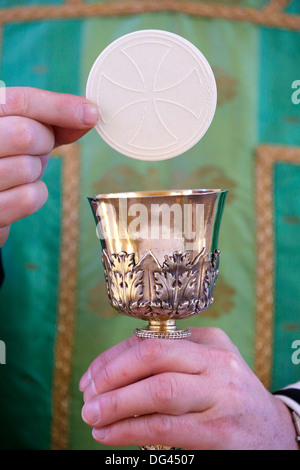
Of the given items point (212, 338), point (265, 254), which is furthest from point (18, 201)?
point (265, 254)

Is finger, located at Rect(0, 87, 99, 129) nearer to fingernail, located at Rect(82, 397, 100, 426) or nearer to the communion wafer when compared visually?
the communion wafer

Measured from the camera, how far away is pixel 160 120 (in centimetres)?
120

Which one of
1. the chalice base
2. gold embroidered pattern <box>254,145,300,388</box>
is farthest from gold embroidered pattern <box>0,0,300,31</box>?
the chalice base

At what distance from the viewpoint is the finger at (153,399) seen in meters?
1.06

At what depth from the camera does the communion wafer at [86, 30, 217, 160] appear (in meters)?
1.18

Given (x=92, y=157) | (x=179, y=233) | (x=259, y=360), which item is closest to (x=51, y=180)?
(x=92, y=157)

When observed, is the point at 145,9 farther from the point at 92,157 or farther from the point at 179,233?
the point at 179,233

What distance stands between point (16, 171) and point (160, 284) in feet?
1.40

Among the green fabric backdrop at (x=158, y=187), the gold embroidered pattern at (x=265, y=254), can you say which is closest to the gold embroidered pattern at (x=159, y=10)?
the green fabric backdrop at (x=158, y=187)

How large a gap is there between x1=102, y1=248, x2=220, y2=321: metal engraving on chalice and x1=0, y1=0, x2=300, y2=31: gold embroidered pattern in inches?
42.8

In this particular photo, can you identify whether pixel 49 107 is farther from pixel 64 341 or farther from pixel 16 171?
pixel 64 341

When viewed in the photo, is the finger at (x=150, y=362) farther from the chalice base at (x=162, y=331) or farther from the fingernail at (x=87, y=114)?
the fingernail at (x=87, y=114)

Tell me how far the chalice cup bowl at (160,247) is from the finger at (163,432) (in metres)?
0.23

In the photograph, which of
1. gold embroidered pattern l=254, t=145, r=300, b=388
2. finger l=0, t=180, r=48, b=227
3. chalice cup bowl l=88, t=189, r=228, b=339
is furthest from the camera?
gold embroidered pattern l=254, t=145, r=300, b=388
